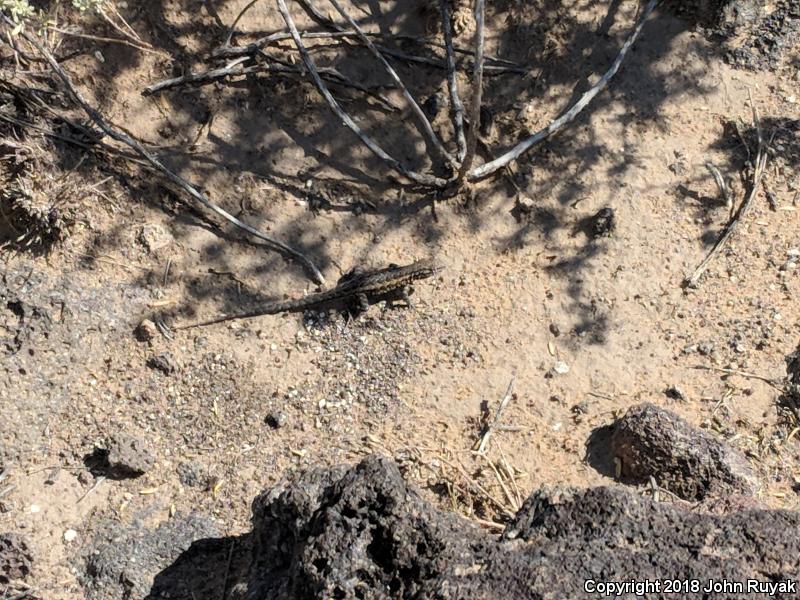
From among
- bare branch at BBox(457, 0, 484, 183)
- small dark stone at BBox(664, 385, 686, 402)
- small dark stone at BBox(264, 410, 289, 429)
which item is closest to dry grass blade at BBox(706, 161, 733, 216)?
small dark stone at BBox(664, 385, 686, 402)

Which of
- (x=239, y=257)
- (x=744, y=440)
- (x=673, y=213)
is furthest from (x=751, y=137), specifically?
(x=239, y=257)

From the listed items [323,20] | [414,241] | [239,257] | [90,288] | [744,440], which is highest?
[323,20]

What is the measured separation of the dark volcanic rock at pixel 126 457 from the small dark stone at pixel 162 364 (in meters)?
0.51

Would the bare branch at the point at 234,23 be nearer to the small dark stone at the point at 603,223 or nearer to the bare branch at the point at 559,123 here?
the bare branch at the point at 559,123

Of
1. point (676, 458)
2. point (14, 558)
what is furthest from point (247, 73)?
point (676, 458)

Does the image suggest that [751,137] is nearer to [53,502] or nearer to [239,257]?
[239,257]

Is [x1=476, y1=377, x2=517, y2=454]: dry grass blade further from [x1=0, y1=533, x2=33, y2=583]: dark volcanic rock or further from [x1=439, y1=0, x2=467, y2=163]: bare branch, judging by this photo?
[x1=0, y1=533, x2=33, y2=583]: dark volcanic rock

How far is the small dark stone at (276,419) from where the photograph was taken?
4.83 metres

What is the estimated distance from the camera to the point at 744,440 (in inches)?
186

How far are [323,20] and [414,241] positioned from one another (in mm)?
1886

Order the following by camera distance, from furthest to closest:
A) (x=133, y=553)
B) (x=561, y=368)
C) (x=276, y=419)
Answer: (x=561, y=368) → (x=276, y=419) → (x=133, y=553)

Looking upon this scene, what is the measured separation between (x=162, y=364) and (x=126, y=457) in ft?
2.25

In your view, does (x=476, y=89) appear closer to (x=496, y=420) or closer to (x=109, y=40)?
(x=496, y=420)

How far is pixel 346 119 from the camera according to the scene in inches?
211
